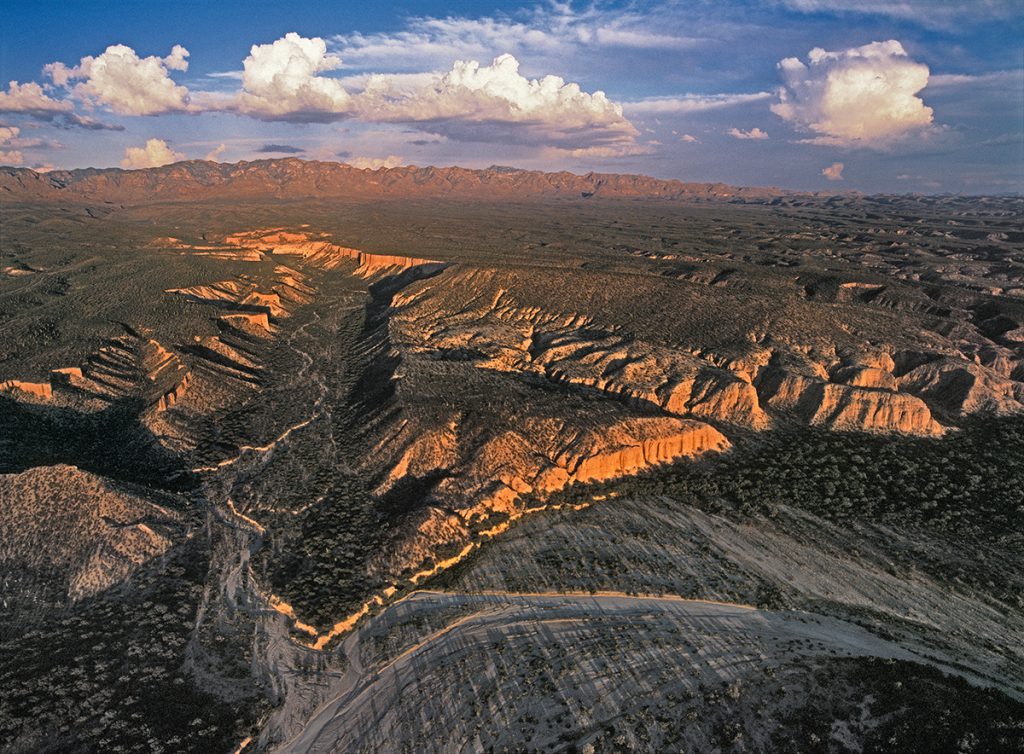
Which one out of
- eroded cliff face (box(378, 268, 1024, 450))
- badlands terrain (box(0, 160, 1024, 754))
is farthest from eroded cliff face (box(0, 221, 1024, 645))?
badlands terrain (box(0, 160, 1024, 754))

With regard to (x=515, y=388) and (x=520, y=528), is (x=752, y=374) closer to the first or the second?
(x=515, y=388)

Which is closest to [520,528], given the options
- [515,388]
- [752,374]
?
[515,388]

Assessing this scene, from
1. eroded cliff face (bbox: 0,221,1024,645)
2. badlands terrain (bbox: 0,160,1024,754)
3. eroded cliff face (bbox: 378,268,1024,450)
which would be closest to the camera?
badlands terrain (bbox: 0,160,1024,754)

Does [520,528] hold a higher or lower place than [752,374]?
lower

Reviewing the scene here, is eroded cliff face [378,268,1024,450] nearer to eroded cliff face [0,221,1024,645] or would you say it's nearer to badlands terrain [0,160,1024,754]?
eroded cliff face [0,221,1024,645]

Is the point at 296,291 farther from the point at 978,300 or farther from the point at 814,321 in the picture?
the point at 978,300

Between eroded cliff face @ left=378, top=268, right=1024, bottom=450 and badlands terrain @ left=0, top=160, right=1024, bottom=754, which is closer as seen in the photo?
badlands terrain @ left=0, top=160, right=1024, bottom=754

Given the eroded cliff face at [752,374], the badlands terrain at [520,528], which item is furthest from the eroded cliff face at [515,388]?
the badlands terrain at [520,528]

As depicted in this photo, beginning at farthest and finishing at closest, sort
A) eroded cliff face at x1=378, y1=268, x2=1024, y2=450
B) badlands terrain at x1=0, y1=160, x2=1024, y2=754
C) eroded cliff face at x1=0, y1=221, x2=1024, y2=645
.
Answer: eroded cliff face at x1=378, y1=268, x2=1024, y2=450 < eroded cliff face at x1=0, y1=221, x2=1024, y2=645 < badlands terrain at x1=0, y1=160, x2=1024, y2=754
